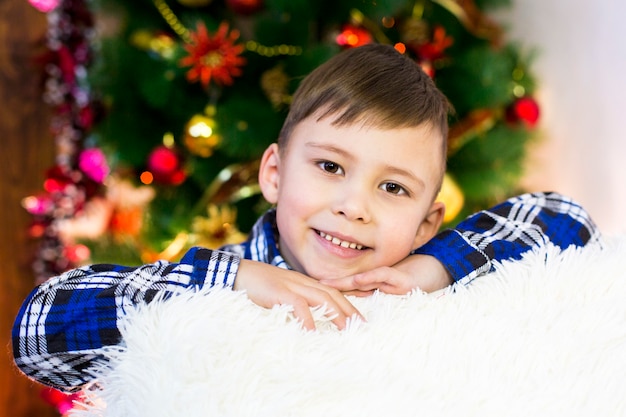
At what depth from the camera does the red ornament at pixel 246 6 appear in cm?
140

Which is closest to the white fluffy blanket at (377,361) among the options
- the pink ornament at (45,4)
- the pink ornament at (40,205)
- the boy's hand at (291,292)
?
the boy's hand at (291,292)

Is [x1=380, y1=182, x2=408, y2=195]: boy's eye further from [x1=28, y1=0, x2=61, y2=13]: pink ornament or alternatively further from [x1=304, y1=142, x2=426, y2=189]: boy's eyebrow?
[x1=28, y1=0, x2=61, y2=13]: pink ornament

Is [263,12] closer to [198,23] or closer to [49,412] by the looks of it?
[198,23]

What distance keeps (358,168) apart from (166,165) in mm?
787

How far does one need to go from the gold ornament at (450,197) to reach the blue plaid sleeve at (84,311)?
32.8 inches

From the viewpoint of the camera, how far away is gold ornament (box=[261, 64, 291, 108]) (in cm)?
138

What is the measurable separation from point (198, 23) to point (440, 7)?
603 mm

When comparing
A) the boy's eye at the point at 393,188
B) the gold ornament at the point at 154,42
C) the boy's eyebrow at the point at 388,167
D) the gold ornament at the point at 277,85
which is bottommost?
the boy's eye at the point at 393,188

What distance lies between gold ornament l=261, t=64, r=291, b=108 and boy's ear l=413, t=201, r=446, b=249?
54 centimetres

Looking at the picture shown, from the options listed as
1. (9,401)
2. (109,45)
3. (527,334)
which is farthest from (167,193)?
(527,334)

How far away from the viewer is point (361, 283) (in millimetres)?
749

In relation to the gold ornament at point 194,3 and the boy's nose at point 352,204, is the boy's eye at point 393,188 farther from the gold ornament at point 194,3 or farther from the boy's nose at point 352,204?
the gold ornament at point 194,3

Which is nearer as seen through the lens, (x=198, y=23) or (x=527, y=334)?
→ (x=527, y=334)

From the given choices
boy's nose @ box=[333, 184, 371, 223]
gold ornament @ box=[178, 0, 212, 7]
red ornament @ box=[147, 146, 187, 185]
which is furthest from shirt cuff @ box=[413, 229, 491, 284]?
gold ornament @ box=[178, 0, 212, 7]
